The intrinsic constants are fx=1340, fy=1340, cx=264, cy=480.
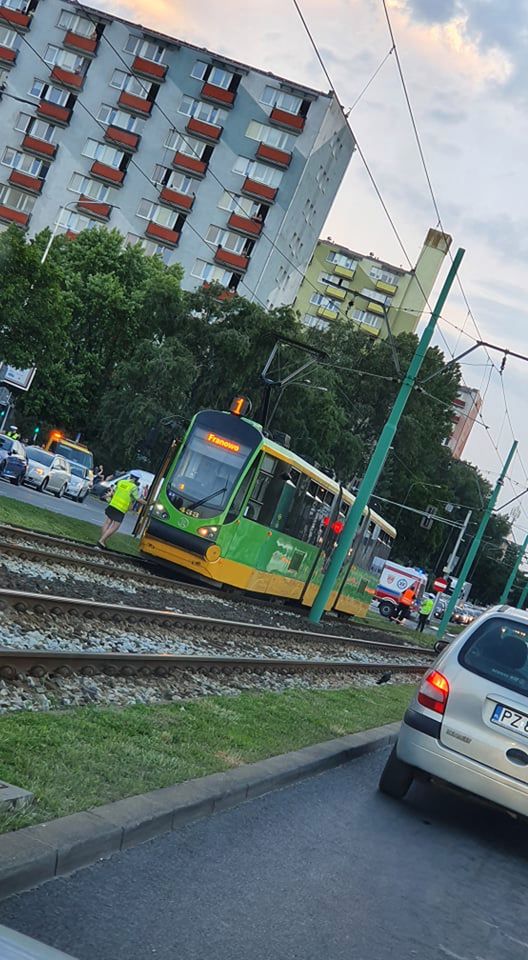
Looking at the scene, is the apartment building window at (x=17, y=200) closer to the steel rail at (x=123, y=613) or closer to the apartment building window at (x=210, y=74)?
the apartment building window at (x=210, y=74)

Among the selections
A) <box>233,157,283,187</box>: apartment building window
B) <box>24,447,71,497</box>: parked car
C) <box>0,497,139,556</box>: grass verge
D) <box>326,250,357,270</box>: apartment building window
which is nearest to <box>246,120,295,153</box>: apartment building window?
<box>233,157,283,187</box>: apartment building window

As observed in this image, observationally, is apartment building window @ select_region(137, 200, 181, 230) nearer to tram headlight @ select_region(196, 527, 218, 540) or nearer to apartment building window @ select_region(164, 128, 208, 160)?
apartment building window @ select_region(164, 128, 208, 160)

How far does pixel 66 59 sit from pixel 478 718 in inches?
2765

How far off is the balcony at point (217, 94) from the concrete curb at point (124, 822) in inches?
2635

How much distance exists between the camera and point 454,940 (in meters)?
6.57

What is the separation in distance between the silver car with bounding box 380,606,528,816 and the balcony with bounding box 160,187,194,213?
65735 millimetres

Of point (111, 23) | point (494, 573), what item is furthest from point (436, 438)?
point (494, 573)

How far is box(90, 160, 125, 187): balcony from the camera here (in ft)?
239

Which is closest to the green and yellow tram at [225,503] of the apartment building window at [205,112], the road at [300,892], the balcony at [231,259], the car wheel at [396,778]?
the car wheel at [396,778]

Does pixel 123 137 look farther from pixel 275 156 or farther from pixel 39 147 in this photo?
pixel 275 156

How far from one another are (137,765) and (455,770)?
8.17 ft

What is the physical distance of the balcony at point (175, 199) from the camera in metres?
72.9

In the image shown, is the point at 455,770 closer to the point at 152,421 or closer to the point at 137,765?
the point at 137,765

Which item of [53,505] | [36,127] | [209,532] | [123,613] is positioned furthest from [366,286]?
[123,613]
